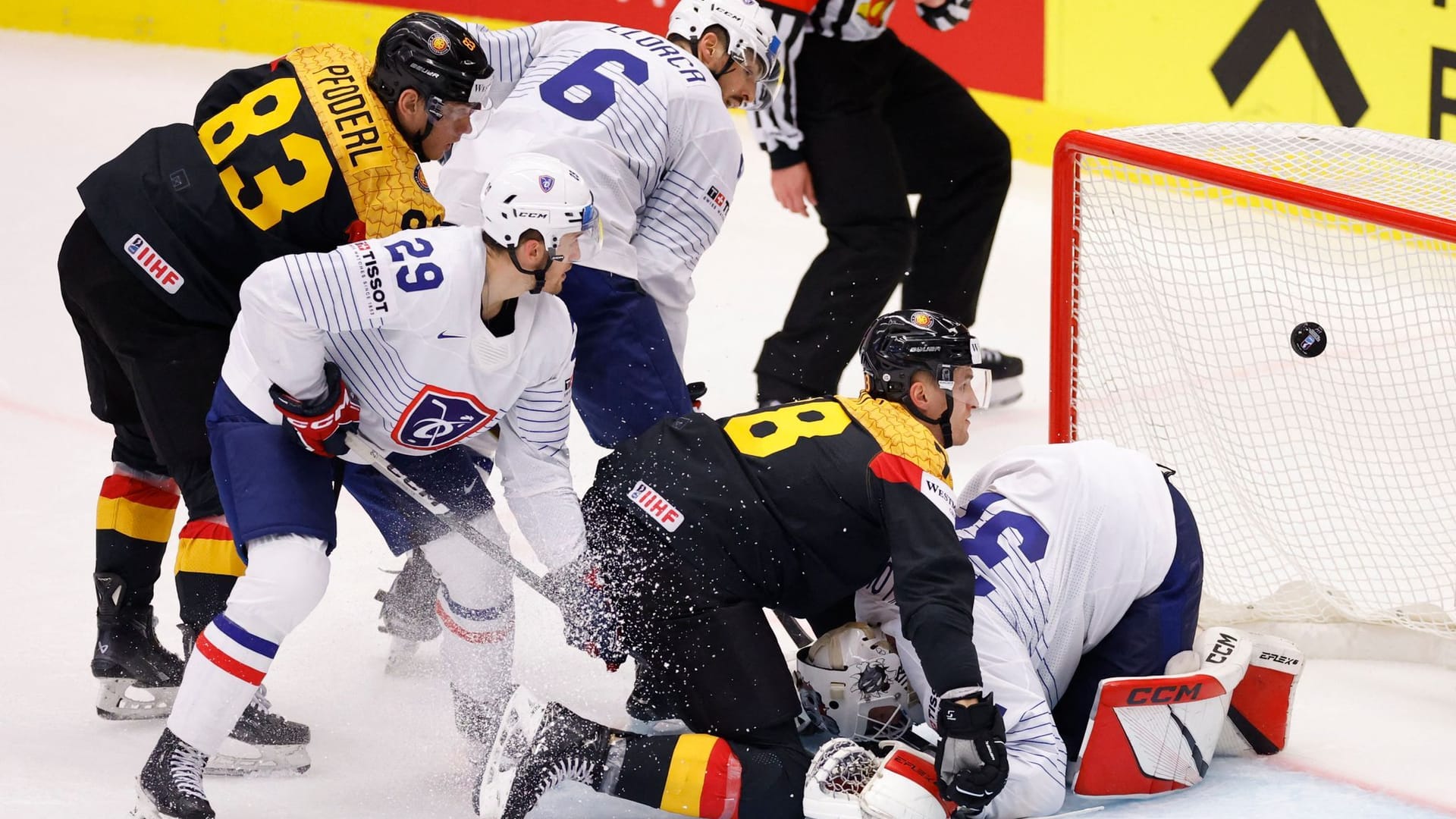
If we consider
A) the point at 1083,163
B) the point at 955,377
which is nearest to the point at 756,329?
the point at 1083,163

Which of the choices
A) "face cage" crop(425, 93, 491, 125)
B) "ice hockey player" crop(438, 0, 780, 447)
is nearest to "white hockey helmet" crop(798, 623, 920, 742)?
"ice hockey player" crop(438, 0, 780, 447)

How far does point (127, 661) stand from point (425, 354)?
876 millimetres

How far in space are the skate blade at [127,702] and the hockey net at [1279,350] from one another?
1829 millimetres

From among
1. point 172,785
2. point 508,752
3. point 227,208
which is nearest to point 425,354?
point 227,208

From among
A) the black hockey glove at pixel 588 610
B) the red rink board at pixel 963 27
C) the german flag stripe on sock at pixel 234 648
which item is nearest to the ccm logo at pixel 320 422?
the german flag stripe on sock at pixel 234 648

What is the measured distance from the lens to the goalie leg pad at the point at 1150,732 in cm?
254

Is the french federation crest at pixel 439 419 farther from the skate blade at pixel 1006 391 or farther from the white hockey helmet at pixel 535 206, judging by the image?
the skate blade at pixel 1006 391

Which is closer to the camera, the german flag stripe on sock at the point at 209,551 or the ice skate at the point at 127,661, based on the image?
the german flag stripe on sock at the point at 209,551

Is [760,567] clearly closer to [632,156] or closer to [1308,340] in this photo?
[632,156]

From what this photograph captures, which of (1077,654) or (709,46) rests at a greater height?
(709,46)

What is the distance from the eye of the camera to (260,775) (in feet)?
8.73

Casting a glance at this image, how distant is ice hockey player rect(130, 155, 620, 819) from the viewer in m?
2.36

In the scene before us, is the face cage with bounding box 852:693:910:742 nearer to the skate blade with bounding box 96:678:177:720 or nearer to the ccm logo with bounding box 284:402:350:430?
the ccm logo with bounding box 284:402:350:430

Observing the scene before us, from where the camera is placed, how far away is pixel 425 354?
245cm
